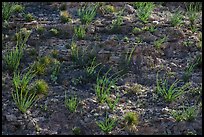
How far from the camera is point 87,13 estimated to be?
6.30 metres

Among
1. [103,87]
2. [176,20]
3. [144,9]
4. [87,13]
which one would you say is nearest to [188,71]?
[176,20]

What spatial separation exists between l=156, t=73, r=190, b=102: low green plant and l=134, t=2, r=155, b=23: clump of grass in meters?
1.28

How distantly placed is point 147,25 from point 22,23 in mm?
1703

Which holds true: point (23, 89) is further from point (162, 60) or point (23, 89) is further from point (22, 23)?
point (162, 60)

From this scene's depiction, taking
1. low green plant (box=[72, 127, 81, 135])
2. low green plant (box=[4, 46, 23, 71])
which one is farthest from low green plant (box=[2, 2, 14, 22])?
low green plant (box=[72, 127, 81, 135])

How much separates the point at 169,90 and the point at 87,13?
1.95 m

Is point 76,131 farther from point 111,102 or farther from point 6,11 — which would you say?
point 6,11

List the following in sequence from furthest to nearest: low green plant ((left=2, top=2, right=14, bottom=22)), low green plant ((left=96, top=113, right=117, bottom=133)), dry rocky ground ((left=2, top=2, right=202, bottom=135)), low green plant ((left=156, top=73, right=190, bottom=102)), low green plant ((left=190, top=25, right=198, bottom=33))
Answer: low green plant ((left=190, top=25, right=198, bottom=33)) → low green plant ((left=2, top=2, right=14, bottom=22)) → low green plant ((left=156, top=73, right=190, bottom=102)) → dry rocky ground ((left=2, top=2, right=202, bottom=135)) → low green plant ((left=96, top=113, right=117, bottom=133))

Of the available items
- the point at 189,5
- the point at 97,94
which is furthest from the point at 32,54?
the point at 189,5

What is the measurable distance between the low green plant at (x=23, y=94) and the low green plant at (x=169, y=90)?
1.39 meters

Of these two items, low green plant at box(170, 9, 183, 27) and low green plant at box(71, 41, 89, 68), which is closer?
low green plant at box(71, 41, 89, 68)

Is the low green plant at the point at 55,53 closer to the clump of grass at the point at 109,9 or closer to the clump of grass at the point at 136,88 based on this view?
the clump of grass at the point at 136,88

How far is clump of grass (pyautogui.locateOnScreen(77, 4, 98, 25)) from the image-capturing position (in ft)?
20.0

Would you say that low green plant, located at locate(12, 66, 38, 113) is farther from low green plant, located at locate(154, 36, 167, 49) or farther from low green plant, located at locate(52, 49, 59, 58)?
low green plant, located at locate(154, 36, 167, 49)
